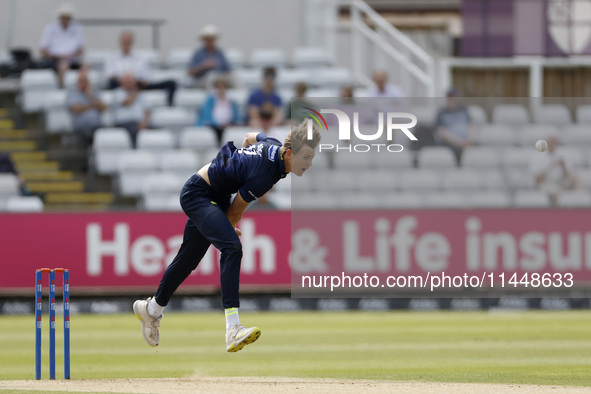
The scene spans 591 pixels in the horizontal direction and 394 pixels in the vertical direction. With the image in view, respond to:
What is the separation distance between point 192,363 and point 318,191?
5501 millimetres

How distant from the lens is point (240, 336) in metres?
7.44

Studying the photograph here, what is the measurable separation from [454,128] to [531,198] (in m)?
1.39

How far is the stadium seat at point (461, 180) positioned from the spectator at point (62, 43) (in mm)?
5700

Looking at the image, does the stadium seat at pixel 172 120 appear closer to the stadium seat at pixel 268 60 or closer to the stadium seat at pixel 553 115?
the stadium seat at pixel 268 60

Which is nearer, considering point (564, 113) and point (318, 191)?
point (318, 191)

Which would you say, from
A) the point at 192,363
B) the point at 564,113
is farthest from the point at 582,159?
the point at 192,363

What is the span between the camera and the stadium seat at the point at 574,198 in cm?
1479

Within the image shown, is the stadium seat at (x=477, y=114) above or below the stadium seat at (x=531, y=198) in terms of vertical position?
above

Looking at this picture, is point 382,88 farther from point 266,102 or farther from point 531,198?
point 531,198

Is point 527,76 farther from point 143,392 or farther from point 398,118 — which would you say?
point 143,392

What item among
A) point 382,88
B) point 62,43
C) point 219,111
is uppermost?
point 62,43

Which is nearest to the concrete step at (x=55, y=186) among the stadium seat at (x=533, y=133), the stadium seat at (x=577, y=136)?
the stadium seat at (x=533, y=133)

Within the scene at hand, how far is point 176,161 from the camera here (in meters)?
14.8

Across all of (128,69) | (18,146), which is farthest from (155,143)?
(18,146)
